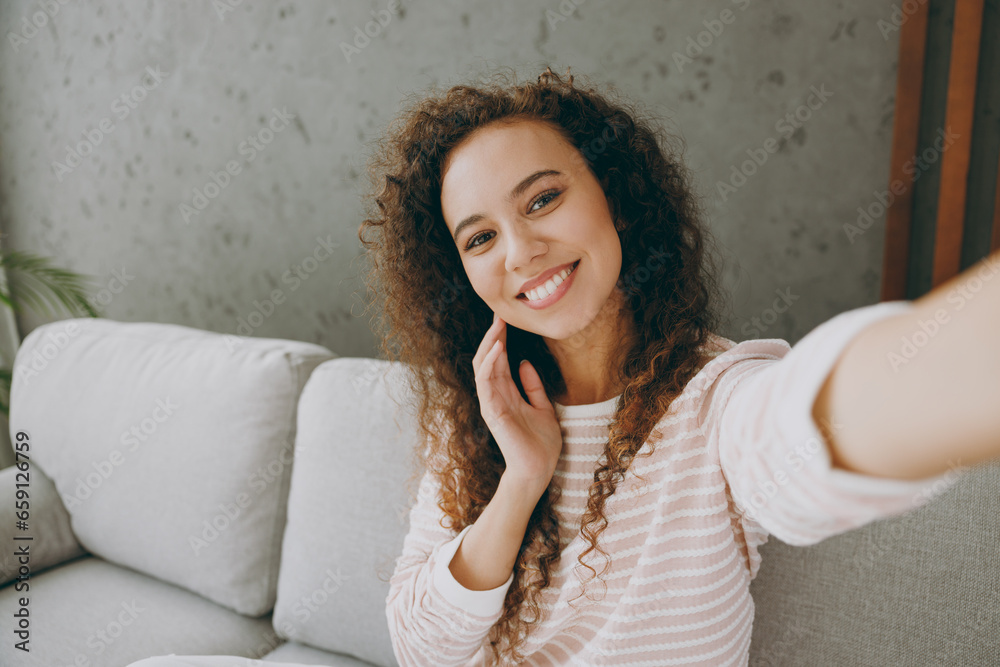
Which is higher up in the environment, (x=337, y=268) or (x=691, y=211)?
(x=691, y=211)

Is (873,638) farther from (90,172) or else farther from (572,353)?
(90,172)

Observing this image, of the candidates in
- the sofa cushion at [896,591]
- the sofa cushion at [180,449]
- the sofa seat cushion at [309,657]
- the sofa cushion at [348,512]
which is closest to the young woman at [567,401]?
the sofa cushion at [896,591]

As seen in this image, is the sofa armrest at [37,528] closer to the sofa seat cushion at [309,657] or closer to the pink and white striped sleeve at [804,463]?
the sofa seat cushion at [309,657]

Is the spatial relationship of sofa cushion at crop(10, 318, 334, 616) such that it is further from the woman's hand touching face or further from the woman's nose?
the woman's nose

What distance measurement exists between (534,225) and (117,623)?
1289 mm

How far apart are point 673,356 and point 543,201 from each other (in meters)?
0.29

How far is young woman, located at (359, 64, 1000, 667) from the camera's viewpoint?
750 mm

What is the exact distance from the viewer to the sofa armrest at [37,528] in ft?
4.85

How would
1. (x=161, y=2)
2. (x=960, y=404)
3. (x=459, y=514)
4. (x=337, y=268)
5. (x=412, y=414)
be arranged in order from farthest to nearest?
(x=161, y=2), (x=337, y=268), (x=412, y=414), (x=459, y=514), (x=960, y=404)

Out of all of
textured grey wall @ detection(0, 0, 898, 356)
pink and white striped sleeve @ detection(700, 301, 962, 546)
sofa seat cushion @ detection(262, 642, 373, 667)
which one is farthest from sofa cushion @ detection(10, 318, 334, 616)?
pink and white striped sleeve @ detection(700, 301, 962, 546)

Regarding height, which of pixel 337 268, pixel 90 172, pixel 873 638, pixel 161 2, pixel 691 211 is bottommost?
pixel 873 638

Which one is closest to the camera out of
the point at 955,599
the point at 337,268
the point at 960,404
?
the point at 960,404

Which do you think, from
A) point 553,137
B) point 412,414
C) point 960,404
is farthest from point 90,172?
point 960,404

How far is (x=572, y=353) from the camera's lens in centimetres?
93
